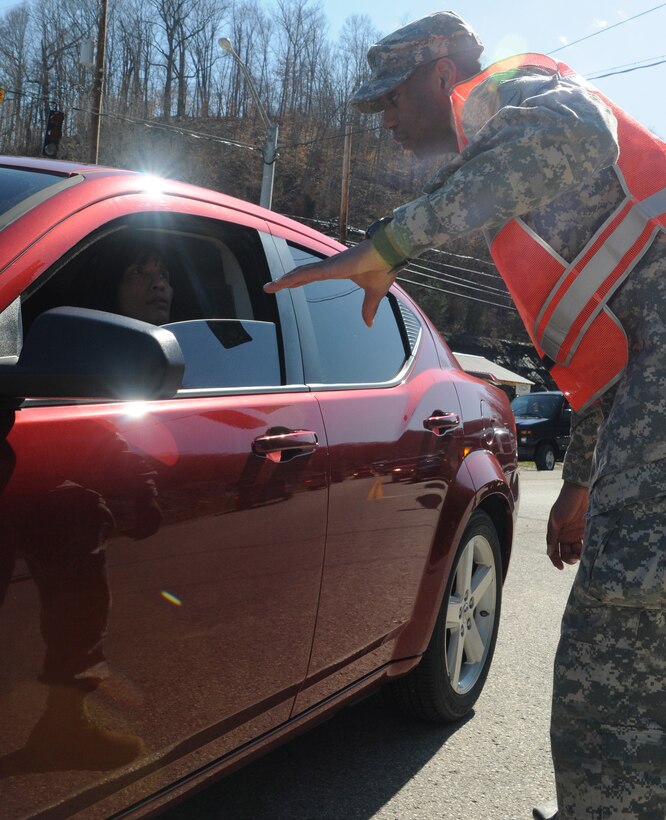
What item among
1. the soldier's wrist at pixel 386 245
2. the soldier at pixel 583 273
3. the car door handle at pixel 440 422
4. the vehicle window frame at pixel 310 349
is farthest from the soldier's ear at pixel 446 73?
the car door handle at pixel 440 422

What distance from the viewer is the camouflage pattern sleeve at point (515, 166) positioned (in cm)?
158

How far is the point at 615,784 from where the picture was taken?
1606 millimetres

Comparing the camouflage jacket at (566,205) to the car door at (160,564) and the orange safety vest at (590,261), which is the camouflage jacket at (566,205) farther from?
the car door at (160,564)

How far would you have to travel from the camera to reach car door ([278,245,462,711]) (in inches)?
99.7

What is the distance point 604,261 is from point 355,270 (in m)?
0.50

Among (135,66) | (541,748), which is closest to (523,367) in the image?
(135,66)

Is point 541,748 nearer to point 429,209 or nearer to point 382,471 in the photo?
point 382,471

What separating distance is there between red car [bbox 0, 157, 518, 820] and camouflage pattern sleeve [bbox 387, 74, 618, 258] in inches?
20.4

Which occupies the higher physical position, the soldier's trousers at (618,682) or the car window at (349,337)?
the car window at (349,337)

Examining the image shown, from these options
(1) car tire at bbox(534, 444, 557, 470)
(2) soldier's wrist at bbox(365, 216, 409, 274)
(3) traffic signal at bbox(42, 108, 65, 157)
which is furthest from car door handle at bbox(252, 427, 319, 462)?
(1) car tire at bbox(534, 444, 557, 470)

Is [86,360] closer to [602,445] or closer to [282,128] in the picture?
[602,445]

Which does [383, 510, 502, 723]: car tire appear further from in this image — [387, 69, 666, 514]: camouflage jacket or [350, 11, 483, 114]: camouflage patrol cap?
[350, 11, 483, 114]: camouflage patrol cap

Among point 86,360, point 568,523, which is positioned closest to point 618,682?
point 568,523

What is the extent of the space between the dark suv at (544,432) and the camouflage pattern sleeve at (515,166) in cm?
2116
